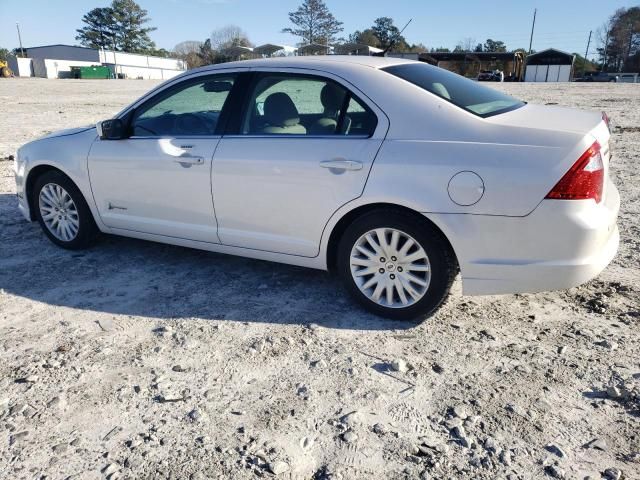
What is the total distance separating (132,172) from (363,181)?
206 cm

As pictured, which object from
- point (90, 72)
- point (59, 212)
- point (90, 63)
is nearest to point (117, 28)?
point (90, 63)

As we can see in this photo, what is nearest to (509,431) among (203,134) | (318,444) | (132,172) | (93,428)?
(318,444)

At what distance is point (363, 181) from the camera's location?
335 cm

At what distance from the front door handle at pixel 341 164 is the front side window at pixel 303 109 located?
214 millimetres

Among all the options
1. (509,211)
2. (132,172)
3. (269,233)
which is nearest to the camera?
(509,211)

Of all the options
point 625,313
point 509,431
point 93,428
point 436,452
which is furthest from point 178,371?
point 625,313

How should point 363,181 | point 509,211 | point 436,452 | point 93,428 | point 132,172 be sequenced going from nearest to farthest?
point 436,452, point 93,428, point 509,211, point 363,181, point 132,172

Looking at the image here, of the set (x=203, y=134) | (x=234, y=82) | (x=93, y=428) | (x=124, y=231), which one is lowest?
(x=93, y=428)

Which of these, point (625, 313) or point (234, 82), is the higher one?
point (234, 82)

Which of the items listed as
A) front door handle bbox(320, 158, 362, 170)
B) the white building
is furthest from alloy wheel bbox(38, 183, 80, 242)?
the white building

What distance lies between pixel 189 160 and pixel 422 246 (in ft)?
6.15

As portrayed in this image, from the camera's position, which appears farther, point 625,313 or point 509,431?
point 625,313

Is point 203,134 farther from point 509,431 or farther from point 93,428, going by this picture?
point 509,431

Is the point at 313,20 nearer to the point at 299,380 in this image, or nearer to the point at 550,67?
the point at 550,67
